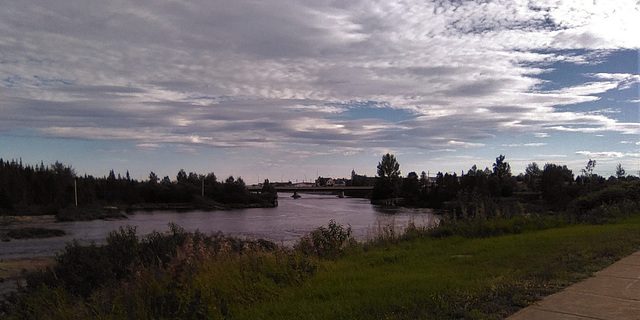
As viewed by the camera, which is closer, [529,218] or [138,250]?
[138,250]

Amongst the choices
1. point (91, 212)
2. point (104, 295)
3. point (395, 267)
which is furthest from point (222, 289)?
point (91, 212)

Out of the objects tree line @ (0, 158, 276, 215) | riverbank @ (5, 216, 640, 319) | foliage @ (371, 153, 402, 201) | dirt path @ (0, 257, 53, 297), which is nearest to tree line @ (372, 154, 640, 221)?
foliage @ (371, 153, 402, 201)

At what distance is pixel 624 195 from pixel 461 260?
67.1 ft

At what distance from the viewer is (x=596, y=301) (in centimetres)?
614

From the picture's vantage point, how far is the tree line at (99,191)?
263ft

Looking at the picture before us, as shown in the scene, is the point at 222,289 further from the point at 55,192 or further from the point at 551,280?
the point at 55,192

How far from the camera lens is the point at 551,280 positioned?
7367 mm

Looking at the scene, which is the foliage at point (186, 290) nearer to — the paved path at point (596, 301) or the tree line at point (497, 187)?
the paved path at point (596, 301)

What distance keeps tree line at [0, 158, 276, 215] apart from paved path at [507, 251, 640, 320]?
83.5 meters

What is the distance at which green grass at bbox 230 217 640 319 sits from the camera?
6078 mm

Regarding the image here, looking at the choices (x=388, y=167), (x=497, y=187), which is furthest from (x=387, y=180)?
(x=497, y=187)

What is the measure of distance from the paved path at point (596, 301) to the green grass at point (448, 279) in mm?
213

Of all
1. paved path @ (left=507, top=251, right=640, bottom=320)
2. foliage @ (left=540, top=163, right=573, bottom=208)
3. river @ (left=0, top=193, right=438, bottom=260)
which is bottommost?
river @ (left=0, top=193, right=438, bottom=260)

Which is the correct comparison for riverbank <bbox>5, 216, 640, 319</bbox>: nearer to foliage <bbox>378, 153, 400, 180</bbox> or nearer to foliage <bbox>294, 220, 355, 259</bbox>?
foliage <bbox>294, 220, 355, 259</bbox>
